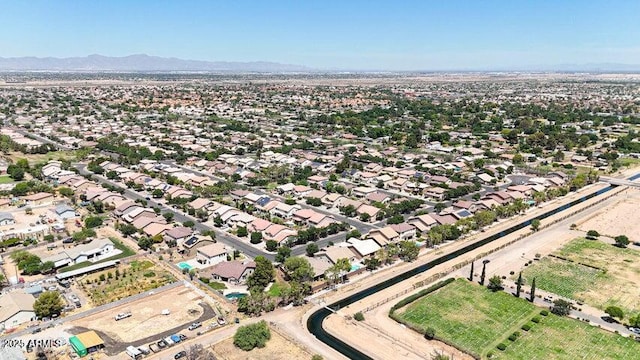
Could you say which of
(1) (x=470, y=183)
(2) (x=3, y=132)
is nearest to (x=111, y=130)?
(2) (x=3, y=132)

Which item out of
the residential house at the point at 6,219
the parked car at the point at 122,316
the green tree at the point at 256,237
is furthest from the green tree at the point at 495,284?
the residential house at the point at 6,219

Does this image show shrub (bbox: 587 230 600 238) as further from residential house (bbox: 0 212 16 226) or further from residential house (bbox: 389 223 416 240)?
residential house (bbox: 0 212 16 226)

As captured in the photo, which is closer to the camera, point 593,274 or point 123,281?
point 123,281

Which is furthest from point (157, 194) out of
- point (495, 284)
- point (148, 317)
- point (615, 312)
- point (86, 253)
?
point (615, 312)

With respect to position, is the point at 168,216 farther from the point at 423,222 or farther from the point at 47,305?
the point at 423,222

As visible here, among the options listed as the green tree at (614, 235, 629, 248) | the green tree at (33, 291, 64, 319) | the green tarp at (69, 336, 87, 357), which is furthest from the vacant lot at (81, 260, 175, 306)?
the green tree at (614, 235, 629, 248)

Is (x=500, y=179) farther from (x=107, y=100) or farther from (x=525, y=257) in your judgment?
(x=107, y=100)
